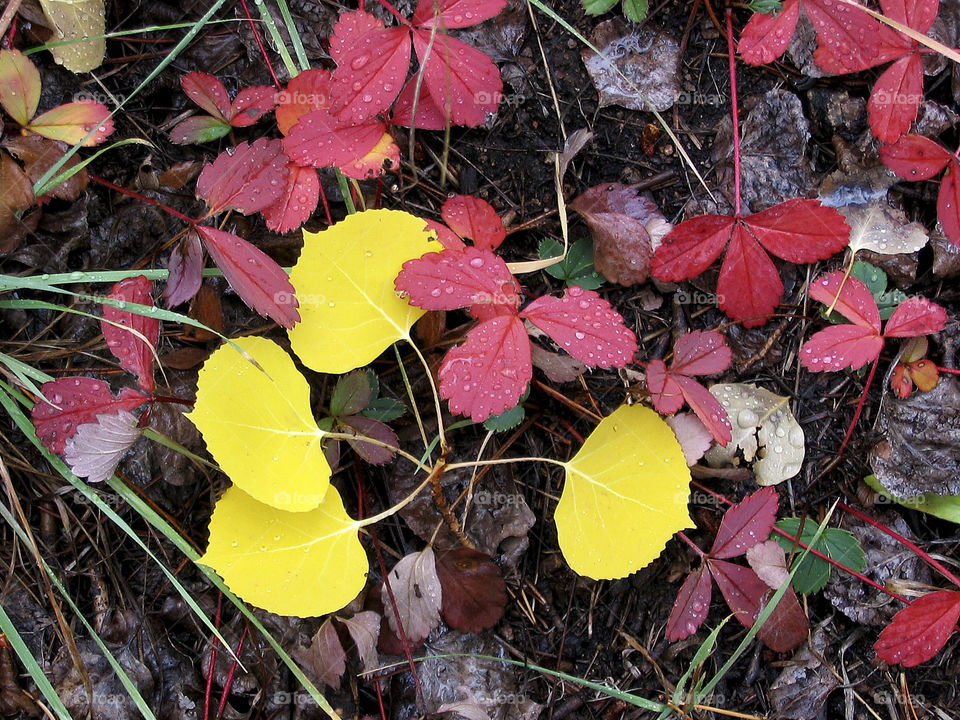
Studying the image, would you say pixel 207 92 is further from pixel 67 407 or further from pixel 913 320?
pixel 913 320

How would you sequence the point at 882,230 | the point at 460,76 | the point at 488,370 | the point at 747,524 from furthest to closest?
the point at 882,230
the point at 747,524
the point at 460,76
the point at 488,370

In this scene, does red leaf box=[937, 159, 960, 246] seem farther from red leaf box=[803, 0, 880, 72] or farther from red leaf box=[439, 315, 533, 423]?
red leaf box=[439, 315, 533, 423]

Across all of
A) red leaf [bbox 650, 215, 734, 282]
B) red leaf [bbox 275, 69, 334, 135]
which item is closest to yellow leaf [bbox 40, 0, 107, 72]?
red leaf [bbox 275, 69, 334, 135]

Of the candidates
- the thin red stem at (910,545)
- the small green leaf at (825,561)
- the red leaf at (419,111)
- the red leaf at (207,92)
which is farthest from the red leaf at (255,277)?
the thin red stem at (910,545)

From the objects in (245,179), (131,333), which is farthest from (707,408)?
(131,333)

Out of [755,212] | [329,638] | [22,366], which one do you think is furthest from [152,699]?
[755,212]

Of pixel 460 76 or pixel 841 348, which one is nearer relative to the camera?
pixel 460 76

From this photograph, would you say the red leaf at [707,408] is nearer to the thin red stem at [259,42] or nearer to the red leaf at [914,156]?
the red leaf at [914,156]
